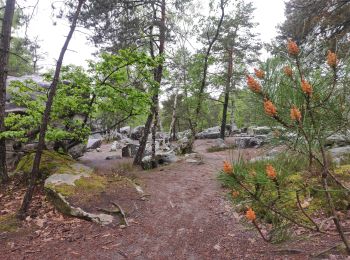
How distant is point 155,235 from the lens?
5484mm

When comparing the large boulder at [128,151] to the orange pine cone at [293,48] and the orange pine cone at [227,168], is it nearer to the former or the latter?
the orange pine cone at [227,168]

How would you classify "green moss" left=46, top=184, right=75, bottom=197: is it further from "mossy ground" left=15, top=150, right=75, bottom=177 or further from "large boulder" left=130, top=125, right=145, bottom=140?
"large boulder" left=130, top=125, right=145, bottom=140

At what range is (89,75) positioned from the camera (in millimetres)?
8898

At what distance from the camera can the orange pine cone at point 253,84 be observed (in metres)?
1.98

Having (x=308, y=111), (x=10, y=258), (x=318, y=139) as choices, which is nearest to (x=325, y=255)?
(x=318, y=139)

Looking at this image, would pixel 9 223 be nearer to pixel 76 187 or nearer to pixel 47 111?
pixel 76 187

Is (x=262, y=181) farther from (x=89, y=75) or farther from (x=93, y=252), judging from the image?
(x=89, y=75)

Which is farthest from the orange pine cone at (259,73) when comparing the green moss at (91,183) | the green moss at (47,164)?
the green moss at (47,164)

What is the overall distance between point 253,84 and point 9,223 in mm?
6081

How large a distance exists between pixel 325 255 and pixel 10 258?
4.87 m

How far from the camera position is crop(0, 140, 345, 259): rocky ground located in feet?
14.8

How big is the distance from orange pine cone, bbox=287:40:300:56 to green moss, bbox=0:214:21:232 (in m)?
6.09

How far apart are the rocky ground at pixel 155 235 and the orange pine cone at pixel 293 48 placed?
5.21 feet

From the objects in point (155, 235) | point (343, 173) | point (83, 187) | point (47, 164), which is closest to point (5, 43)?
point (47, 164)
